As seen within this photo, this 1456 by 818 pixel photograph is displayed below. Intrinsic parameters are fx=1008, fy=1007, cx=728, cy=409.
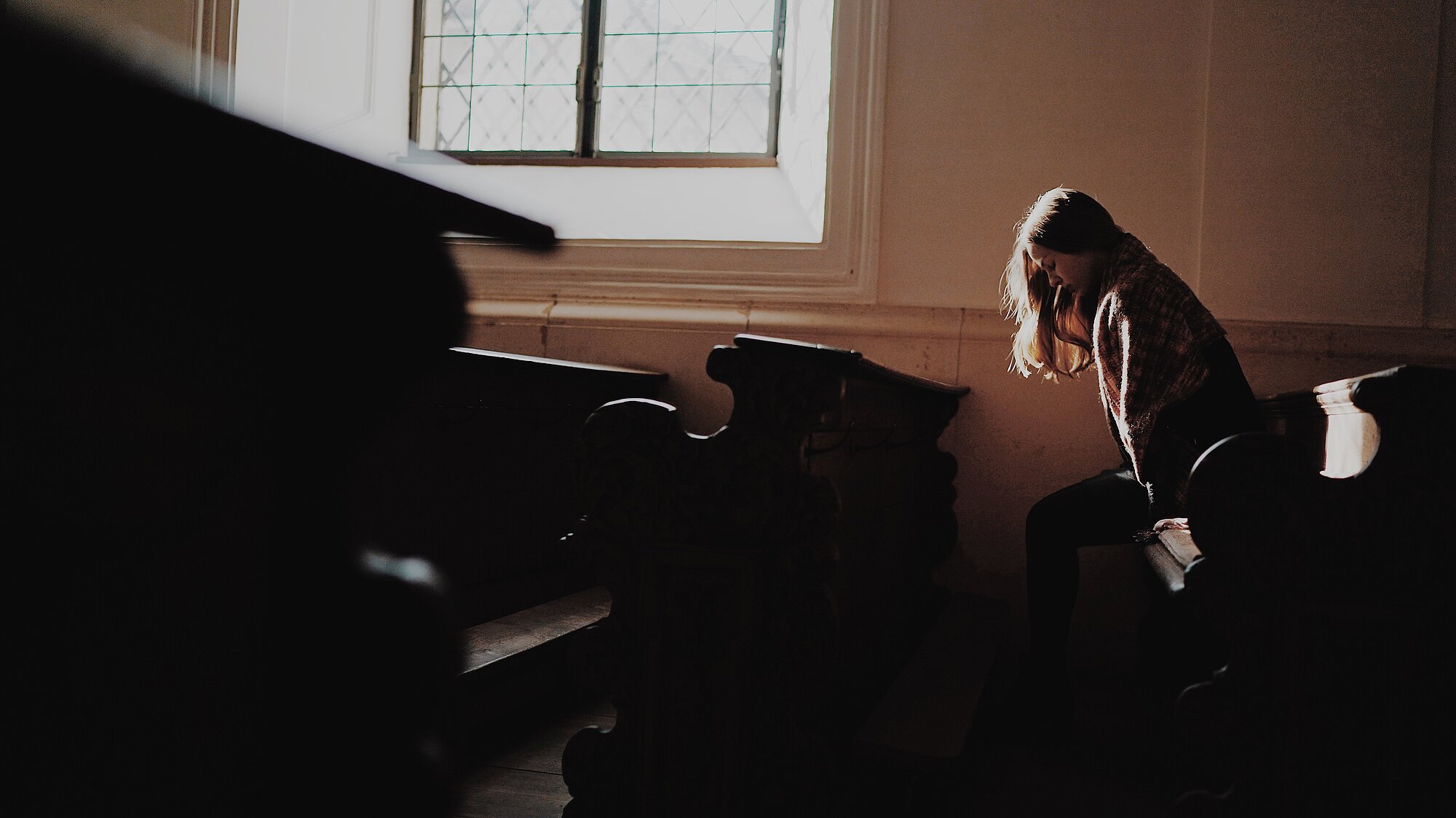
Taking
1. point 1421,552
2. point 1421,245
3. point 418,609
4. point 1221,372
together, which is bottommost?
point 1421,552

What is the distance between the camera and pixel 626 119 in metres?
5.02

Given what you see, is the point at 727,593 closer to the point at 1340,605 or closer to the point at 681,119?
the point at 1340,605

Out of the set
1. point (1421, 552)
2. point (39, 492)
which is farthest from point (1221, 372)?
point (39, 492)

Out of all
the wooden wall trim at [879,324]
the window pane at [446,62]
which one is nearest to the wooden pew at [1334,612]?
the wooden wall trim at [879,324]

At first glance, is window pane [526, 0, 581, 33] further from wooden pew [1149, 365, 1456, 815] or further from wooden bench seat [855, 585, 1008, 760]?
wooden pew [1149, 365, 1456, 815]

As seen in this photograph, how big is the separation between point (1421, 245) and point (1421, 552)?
8.29ft

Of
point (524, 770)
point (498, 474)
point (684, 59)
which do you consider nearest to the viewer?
point (524, 770)

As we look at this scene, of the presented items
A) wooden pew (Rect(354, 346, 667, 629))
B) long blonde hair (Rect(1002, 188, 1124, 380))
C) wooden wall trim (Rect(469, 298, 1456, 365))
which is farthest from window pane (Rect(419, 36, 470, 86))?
long blonde hair (Rect(1002, 188, 1124, 380))

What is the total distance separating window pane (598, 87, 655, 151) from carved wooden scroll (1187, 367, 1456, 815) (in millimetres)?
3784

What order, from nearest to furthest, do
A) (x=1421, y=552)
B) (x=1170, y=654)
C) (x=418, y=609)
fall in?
1. (x=418, y=609)
2. (x=1421, y=552)
3. (x=1170, y=654)

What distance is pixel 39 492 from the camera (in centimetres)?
39

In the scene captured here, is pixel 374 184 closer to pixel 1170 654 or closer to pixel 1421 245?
pixel 1170 654

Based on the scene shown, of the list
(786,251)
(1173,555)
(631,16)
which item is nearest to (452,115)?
(631,16)

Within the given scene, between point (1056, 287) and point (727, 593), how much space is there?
5.46ft
